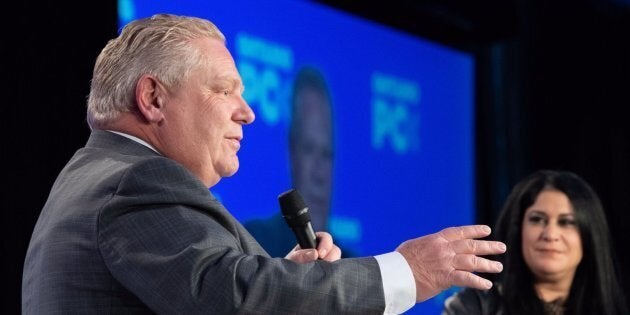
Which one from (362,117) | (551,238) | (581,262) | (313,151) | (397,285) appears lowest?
(581,262)

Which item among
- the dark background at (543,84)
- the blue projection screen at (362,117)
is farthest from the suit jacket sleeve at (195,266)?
the dark background at (543,84)

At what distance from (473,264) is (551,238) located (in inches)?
77.8

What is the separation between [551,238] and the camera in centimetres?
343

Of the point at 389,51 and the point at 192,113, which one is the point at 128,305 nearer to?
the point at 192,113

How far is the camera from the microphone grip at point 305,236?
189 cm

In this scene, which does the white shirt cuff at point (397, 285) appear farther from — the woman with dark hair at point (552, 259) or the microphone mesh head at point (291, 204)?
the woman with dark hair at point (552, 259)

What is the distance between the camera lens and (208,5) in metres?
3.47

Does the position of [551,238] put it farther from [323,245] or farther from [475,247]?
[475,247]

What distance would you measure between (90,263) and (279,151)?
219cm

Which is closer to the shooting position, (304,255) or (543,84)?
(304,255)

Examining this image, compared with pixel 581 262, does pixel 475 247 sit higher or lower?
higher

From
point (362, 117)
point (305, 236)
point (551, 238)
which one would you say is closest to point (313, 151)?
point (362, 117)

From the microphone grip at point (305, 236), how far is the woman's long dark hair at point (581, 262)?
1643mm

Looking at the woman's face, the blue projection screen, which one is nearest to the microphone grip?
the blue projection screen
